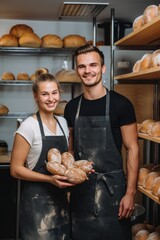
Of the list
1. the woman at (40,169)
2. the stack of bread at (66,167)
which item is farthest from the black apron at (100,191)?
the stack of bread at (66,167)

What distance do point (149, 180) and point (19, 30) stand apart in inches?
92.5

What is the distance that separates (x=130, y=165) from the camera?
7.45 ft

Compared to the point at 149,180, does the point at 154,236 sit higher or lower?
lower

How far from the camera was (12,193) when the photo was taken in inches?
154

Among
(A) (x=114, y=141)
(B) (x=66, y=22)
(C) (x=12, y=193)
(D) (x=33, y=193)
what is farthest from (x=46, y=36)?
(D) (x=33, y=193)

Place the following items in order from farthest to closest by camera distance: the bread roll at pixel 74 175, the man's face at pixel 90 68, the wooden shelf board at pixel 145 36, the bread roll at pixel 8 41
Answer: the bread roll at pixel 8 41
the wooden shelf board at pixel 145 36
the man's face at pixel 90 68
the bread roll at pixel 74 175

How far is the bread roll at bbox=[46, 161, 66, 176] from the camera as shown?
1.82 m

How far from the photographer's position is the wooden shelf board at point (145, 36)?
7.76ft

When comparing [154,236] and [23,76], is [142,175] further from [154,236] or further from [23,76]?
[23,76]

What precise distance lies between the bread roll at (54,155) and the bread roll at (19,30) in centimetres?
244

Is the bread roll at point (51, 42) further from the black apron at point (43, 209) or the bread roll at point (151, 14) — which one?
the black apron at point (43, 209)

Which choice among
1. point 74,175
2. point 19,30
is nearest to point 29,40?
point 19,30

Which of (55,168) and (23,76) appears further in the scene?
(23,76)

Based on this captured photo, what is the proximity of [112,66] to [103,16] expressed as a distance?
880 millimetres
